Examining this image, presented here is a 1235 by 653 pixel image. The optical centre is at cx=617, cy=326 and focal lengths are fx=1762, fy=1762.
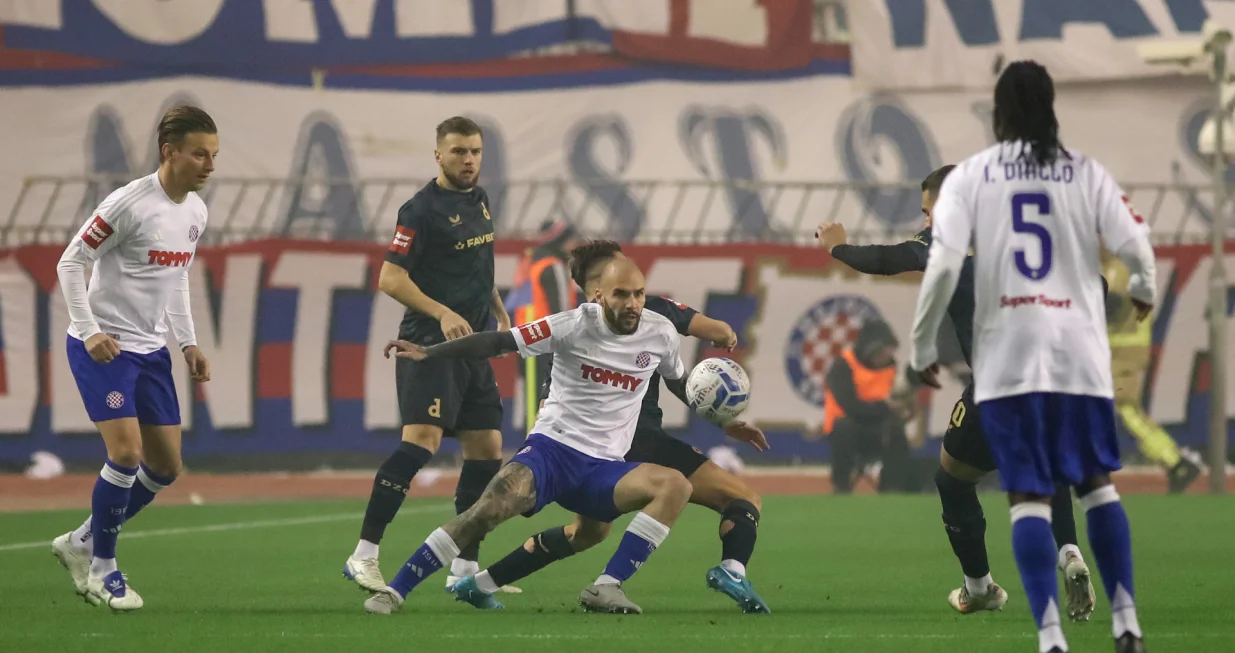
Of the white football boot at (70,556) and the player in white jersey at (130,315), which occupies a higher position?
the player in white jersey at (130,315)

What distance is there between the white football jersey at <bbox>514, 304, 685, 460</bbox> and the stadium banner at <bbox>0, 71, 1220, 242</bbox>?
11.1 m

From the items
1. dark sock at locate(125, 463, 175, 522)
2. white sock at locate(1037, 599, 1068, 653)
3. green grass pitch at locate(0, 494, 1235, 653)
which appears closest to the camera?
white sock at locate(1037, 599, 1068, 653)

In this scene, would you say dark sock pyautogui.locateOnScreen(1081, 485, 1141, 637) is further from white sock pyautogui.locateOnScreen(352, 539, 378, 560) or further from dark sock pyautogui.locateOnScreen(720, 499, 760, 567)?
white sock pyautogui.locateOnScreen(352, 539, 378, 560)

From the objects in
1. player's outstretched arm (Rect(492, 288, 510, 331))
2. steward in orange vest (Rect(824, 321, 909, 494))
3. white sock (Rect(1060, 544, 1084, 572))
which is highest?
player's outstretched arm (Rect(492, 288, 510, 331))

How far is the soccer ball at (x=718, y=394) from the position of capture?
7.42 meters

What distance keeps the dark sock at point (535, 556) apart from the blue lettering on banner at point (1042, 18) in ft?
41.7

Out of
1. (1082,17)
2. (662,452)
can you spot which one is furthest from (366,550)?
(1082,17)

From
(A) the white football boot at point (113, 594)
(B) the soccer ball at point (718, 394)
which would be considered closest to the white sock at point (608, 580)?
(B) the soccer ball at point (718, 394)

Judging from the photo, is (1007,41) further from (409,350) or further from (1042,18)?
(409,350)

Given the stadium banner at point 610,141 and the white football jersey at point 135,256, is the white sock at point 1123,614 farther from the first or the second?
the stadium banner at point 610,141

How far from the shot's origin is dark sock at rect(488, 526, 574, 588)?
295 inches

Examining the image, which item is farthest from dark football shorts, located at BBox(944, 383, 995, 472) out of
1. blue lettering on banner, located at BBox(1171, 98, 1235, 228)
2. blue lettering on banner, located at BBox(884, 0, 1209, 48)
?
blue lettering on banner, located at BBox(884, 0, 1209, 48)

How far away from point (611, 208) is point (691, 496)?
437 inches

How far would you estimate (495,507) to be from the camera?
275 inches
